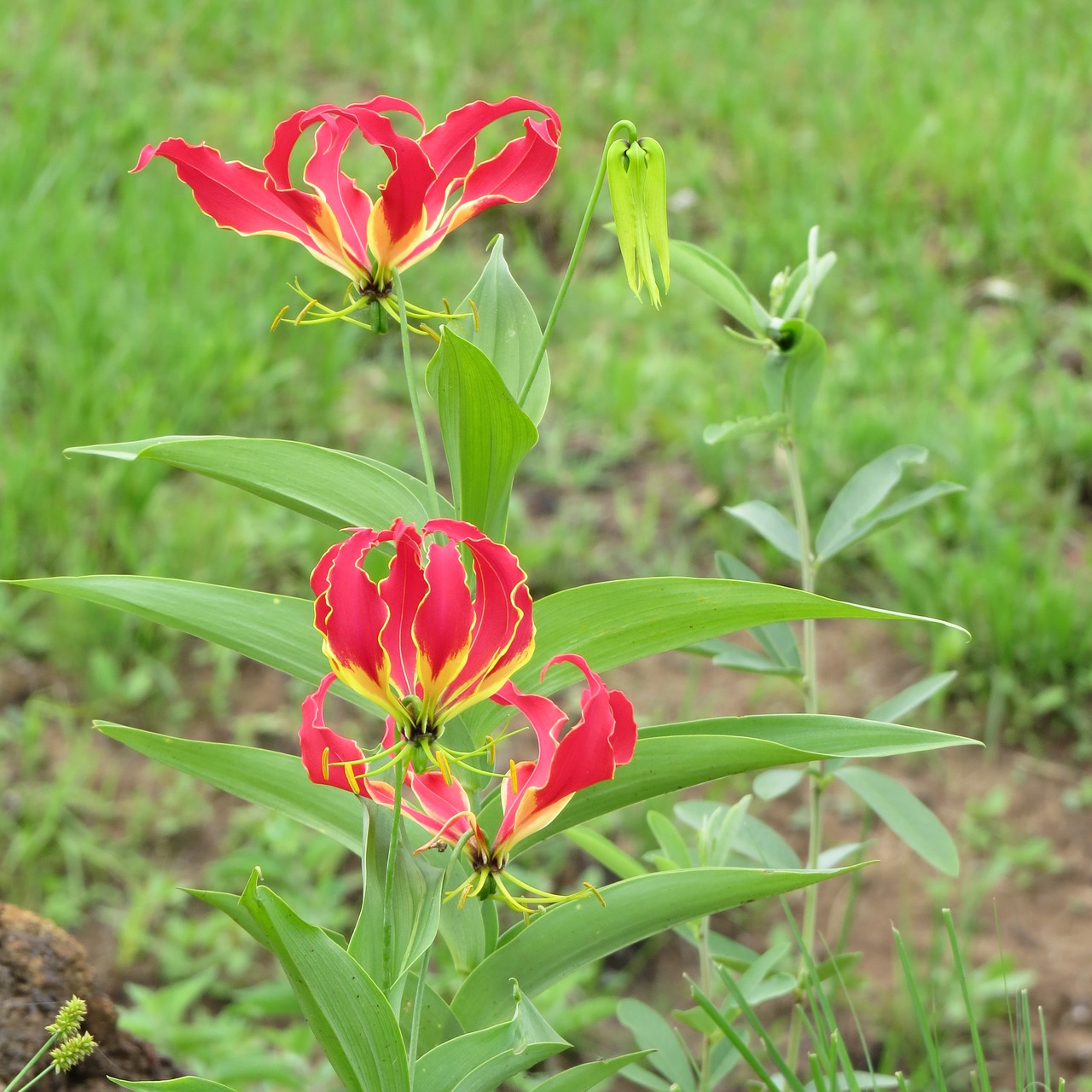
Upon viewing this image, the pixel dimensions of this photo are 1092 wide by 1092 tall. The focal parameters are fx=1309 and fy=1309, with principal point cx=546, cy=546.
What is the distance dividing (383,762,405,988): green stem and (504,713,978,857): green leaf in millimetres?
79

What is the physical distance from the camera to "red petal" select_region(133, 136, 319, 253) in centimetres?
63

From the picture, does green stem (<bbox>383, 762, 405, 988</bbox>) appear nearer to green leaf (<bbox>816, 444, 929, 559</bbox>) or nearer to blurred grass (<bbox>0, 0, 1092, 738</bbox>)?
green leaf (<bbox>816, 444, 929, 559</bbox>)

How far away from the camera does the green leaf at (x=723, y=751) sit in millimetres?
622

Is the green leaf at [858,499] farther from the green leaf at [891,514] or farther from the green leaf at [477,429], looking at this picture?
the green leaf at [477,429]

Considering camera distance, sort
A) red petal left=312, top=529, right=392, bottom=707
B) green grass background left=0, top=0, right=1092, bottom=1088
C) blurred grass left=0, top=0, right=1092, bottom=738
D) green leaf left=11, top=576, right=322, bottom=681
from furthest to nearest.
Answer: blurred grass left=0, top=0, right=1092, bottom=738 → green grass background left=0, top=0, right=1092, bottom=1088 → green leaf left=11, top=576, right=322, bottom=681 → red petal left=312, top=529, right=392, bottom=707

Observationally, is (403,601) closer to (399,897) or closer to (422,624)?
(422,624)

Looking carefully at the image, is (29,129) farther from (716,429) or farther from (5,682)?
(716,429)

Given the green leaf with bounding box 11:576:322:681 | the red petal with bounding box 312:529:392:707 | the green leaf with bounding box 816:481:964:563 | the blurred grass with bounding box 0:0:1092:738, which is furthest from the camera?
the blurred grass with bounding box 0:0:1092:738

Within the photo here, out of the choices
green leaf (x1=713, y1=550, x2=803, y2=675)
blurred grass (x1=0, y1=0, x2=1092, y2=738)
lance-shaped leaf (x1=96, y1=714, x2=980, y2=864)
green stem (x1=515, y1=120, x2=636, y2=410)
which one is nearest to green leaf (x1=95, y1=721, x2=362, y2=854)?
lance-shaped leaf (x1=96, y1=714, x2=980, y2=864)

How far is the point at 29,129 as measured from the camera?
2523 mm

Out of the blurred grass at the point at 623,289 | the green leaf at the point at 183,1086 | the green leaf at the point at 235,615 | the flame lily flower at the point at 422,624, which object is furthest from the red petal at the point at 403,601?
the blurred grass at the point at 623,289

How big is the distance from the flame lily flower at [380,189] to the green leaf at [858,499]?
1.27 feet

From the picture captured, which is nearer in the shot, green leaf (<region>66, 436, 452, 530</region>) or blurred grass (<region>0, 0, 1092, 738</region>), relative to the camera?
green leaf (<region>66, 436, 452, 530</region>)

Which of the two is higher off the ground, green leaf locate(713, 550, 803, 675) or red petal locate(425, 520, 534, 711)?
red petal locate(425, 520, 534, 711)
